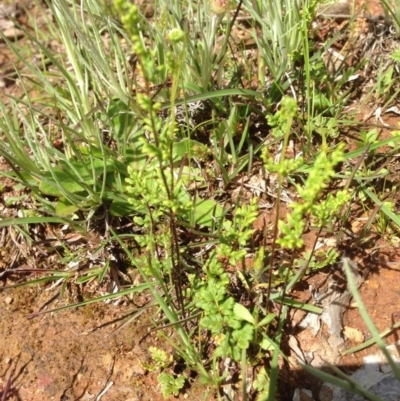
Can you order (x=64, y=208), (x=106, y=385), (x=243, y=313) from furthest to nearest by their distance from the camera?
1. (x=64, y=208)
2. (x=106, y=385)
3. (x=243, y=313)

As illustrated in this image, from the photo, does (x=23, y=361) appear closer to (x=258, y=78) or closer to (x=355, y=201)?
(x=355, y=201)

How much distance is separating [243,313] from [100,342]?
570 mm

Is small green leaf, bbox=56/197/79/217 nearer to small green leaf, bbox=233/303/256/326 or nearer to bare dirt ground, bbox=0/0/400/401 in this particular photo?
bare dirt ground, bbox=0/0/400/401

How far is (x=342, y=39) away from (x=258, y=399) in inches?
66.8

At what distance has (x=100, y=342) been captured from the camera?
5.43ft

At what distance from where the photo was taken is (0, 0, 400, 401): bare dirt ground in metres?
1.53

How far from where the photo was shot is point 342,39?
2.23 meters

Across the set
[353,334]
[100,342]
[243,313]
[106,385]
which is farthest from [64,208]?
[353,334]

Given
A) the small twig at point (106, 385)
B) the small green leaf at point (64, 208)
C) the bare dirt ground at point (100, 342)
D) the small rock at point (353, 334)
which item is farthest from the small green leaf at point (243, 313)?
the small green leaf at point (64, 208)

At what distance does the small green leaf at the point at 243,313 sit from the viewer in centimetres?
141

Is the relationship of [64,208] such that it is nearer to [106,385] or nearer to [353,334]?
[106,385]

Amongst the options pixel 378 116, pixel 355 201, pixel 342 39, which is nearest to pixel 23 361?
pixel 355 201

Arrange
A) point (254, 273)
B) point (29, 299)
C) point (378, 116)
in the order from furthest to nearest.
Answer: point (378, 116) < point (29, 299) < point (254, 273)

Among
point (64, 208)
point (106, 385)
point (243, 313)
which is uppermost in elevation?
point (64, 208)
